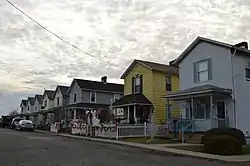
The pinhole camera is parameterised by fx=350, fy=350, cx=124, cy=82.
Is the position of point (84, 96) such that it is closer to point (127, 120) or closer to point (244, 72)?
point (127, 120)

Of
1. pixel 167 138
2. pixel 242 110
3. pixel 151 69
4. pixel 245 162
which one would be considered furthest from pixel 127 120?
pixel 245 162

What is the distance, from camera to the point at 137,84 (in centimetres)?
3759

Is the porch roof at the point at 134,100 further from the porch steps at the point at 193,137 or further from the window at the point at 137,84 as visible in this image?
the porch steps at the point at 193,137

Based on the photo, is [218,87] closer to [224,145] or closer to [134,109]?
[224,145]

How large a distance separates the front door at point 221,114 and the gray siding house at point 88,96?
25.2 meters

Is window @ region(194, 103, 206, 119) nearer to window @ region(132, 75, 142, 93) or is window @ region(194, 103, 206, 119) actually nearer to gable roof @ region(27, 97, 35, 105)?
window @ region(132, 75, 142, 93)

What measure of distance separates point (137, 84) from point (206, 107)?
12.1 m

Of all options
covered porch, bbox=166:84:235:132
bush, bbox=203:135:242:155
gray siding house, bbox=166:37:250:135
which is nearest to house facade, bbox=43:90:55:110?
covered porch, bbox=166:84:235:132

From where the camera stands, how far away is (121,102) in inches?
1451

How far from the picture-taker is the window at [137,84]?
3706 centimetres

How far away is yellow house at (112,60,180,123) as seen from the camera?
35156mm

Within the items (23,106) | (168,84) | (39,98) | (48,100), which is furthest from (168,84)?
(23,106)

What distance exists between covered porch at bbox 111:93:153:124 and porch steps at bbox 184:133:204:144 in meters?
9.22

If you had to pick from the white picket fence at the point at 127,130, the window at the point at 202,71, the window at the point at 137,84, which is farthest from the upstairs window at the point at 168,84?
the window at the point at 202,71
